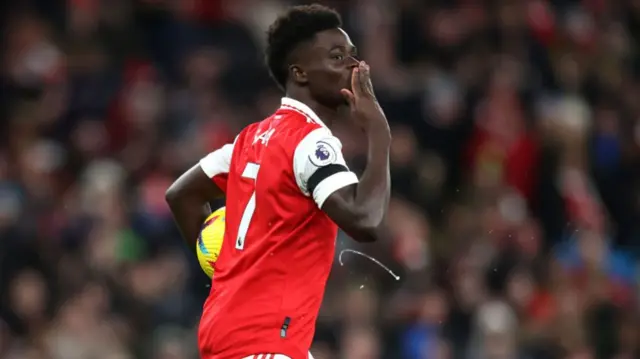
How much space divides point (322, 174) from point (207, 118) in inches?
296

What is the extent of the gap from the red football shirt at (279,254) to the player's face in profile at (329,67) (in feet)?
0.40

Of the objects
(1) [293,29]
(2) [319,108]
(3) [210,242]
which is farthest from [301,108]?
(3) [210,242]

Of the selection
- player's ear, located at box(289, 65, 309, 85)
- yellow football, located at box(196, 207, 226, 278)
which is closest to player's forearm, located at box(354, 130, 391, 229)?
player's ear, located at box(289, 65, 309, 85)

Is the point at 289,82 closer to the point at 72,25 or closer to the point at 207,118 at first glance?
the point at 207,118

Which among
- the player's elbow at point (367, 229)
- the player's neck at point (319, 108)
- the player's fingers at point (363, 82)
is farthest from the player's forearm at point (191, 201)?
the player's elbow at point (367, 229)

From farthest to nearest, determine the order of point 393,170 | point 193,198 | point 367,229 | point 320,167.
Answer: point 393,170, point 193,198, point 320,167, point 367,229

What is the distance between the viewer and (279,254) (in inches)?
214

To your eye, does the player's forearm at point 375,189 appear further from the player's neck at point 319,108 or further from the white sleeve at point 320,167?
the player's neck at point 319,108

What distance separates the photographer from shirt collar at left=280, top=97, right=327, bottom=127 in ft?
18.3

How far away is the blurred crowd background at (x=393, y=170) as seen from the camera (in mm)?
10594

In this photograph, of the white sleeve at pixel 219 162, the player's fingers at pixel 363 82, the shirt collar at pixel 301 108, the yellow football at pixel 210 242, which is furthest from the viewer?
the white sleeve at pixel 219 162

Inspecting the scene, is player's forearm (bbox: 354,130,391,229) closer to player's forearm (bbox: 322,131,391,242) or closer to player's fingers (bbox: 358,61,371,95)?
player's forearm (bbox: 322,131,391,242)

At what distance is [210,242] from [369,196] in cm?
106

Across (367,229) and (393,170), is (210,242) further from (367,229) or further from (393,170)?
(393,170)
